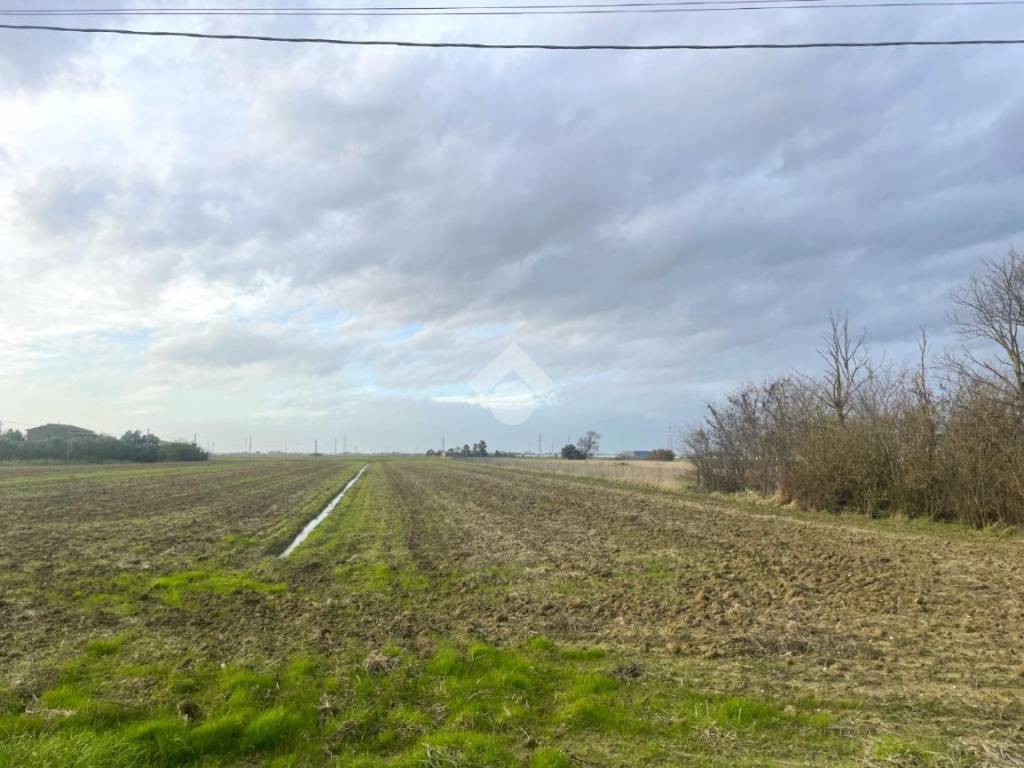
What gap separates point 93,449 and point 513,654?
105401 millimetres

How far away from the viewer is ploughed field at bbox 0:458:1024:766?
468 cm

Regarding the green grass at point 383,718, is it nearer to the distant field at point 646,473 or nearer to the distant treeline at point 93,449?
the distant field at point 646,473

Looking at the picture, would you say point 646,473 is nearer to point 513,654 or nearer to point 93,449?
point 513,654

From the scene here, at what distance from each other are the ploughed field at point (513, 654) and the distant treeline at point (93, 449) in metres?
85.6

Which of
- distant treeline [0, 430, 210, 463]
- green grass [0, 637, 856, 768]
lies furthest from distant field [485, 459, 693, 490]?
distant treeline [0, 430, 210, 463]

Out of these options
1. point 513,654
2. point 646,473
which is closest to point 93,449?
point 646,473

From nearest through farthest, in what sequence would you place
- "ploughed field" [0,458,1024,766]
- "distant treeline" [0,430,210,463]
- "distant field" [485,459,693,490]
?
1. "ploughed field" [0,458,1024,766]
2. "distant field" [485,459,693,490]
3. "distant treeline" [0,430,210,463]

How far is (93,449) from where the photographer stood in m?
92.1

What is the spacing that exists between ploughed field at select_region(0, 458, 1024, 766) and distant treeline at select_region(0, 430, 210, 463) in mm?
85590

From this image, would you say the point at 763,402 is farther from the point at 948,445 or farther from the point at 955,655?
the point at 955,655

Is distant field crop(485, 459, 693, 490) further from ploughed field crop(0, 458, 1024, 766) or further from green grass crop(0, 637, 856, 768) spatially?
green grass crop(0, 637, 856, 768)

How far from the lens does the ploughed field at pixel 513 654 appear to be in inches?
184

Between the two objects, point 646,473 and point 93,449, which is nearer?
point 646,473

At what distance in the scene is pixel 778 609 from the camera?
8750 mm
